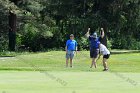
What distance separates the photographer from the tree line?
159 ft

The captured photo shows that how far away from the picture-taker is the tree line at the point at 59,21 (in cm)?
4834

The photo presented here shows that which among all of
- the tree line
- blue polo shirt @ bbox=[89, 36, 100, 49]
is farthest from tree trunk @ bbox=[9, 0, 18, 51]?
blue polo shirt @ bbox=[89, 36, 100, 49]

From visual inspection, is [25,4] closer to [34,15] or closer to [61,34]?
[34,15]

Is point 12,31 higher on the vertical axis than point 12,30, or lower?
lower

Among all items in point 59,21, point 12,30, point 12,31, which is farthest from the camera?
point 59,21

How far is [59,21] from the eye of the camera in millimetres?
58531

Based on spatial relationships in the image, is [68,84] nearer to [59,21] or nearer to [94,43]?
[94,43]

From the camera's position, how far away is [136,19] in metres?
49.2

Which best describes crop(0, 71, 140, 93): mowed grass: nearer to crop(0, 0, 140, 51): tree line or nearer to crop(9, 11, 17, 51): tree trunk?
crop(0, 0, 140, 51): tree line

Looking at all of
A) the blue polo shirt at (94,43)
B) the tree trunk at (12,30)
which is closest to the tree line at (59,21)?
the tree trunk at (12,30)

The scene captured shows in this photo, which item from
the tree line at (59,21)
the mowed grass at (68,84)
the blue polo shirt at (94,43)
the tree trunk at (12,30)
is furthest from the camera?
the tree trunk at (12,30)

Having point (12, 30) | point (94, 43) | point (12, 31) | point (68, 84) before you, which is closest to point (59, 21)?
point (12, 30)

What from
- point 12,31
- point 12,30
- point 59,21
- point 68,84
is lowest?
point 68,84

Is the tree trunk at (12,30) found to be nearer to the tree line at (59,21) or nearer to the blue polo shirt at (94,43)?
the tree line at (59,21)
